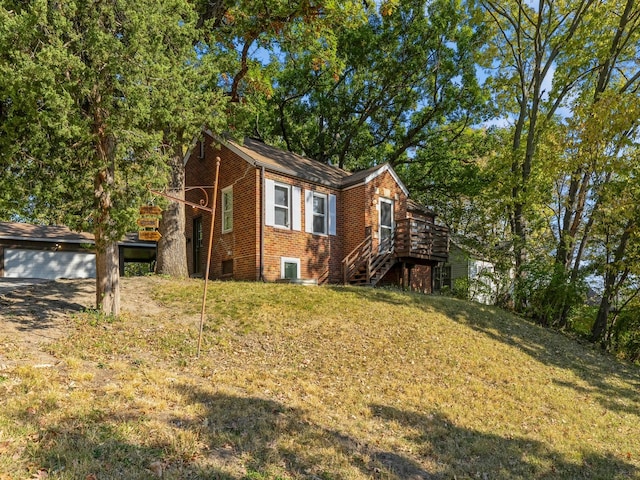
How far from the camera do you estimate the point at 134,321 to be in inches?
372

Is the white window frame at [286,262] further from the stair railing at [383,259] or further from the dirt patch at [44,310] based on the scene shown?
the dirt patch at [44,310]

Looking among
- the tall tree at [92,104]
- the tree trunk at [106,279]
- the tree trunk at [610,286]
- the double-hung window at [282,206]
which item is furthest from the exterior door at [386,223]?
the tree trunk at [106,279]

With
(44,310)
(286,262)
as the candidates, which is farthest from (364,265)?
(44,310)

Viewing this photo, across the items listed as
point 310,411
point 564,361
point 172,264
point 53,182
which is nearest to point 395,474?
point 310,411

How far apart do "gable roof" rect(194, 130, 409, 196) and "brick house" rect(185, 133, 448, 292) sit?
0.14ft

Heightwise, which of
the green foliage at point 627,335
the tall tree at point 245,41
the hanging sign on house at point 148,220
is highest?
the tall tree at point 245,41

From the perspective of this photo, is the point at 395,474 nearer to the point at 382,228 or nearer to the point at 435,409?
the point at 435,409

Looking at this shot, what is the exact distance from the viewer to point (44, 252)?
2320 centimetres

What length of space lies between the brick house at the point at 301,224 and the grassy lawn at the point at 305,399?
3359 millimetres

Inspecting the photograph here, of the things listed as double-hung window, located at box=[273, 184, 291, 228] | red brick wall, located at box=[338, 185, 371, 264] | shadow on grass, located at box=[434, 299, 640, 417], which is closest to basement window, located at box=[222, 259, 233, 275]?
double-hung window, located at box=[273, 184, 291, 228]

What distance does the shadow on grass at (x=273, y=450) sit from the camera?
4.39m

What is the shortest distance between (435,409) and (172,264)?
9866mm

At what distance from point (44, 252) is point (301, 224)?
14.7m

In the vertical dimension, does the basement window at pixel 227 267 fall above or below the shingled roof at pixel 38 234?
below
